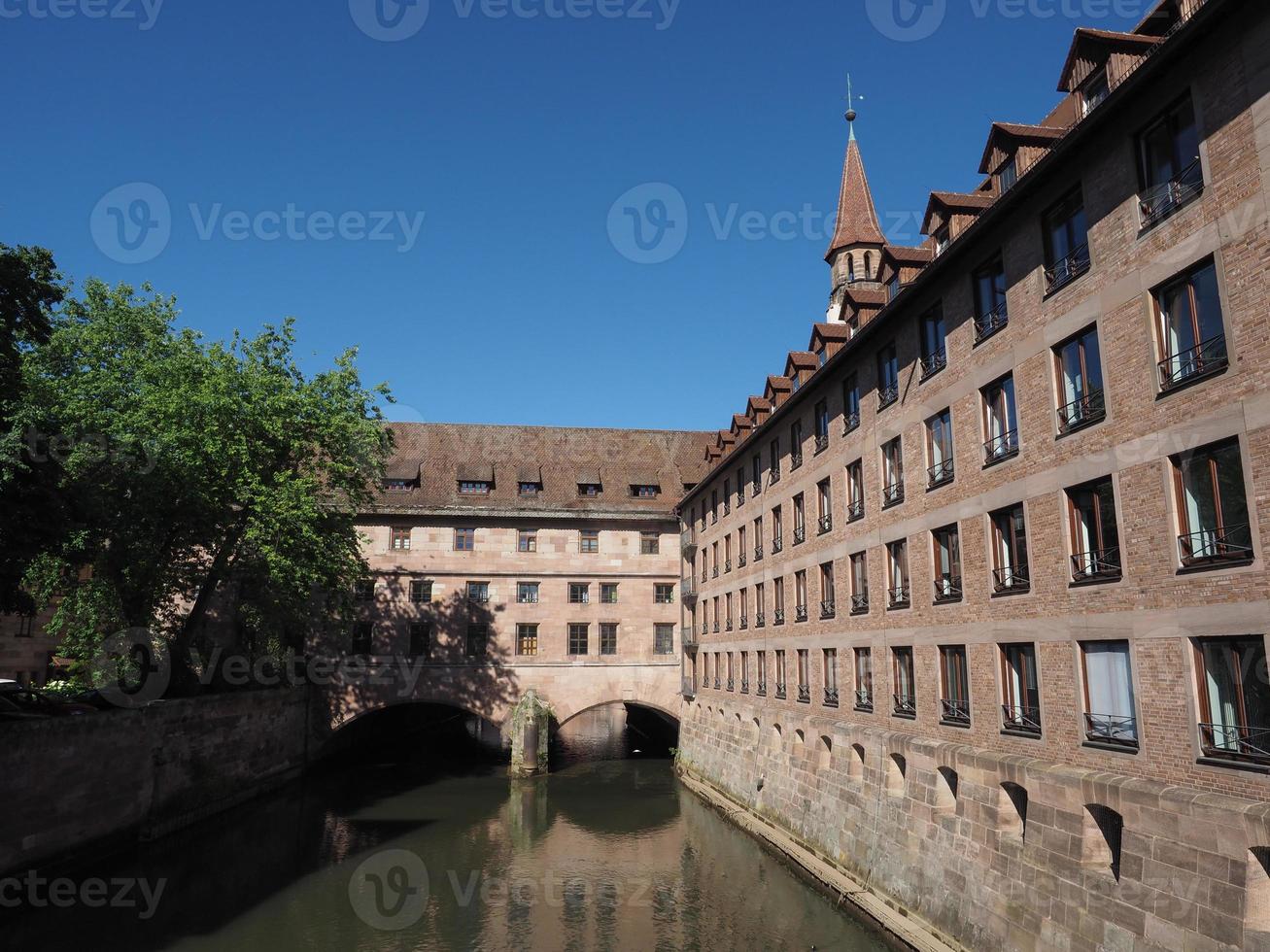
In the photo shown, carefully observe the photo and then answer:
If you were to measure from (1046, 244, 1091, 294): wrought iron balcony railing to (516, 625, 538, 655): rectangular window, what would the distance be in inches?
1318

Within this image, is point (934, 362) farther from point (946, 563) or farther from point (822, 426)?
point (822, 426)

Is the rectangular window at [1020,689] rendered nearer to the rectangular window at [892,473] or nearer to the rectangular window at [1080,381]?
the rectangular window at [1080,381]

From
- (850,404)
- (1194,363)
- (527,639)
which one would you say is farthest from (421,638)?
(1194,363)

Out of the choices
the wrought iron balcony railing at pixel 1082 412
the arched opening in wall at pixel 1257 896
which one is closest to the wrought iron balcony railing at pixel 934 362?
the wrought iron balcony railing at pixel 1082 412

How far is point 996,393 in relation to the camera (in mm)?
17234

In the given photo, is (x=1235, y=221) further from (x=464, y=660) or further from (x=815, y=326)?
(x=464, y=660)

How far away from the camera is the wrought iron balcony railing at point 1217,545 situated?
11.1 m

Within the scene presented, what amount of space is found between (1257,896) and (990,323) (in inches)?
421

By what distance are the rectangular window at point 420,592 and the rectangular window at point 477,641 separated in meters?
2.65

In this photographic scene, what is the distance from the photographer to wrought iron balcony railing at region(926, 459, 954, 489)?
18.8 m

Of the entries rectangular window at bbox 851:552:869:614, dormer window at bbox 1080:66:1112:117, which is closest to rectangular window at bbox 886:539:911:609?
rectangular window at bbox 851:552:869:614

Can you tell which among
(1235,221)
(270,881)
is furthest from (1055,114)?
(270,881)

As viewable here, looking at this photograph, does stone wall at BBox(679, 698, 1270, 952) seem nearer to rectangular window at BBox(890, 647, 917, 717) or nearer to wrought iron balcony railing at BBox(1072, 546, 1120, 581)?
rectangular window at BBox(890, 647, 917, 717)

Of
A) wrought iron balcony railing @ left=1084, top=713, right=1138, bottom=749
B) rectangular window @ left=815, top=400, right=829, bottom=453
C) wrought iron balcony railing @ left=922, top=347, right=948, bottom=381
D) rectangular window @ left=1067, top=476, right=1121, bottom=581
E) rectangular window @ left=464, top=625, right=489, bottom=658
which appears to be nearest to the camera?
wrought iron balcony railing @ left=1084, top=713, right=1138, bottom=749
